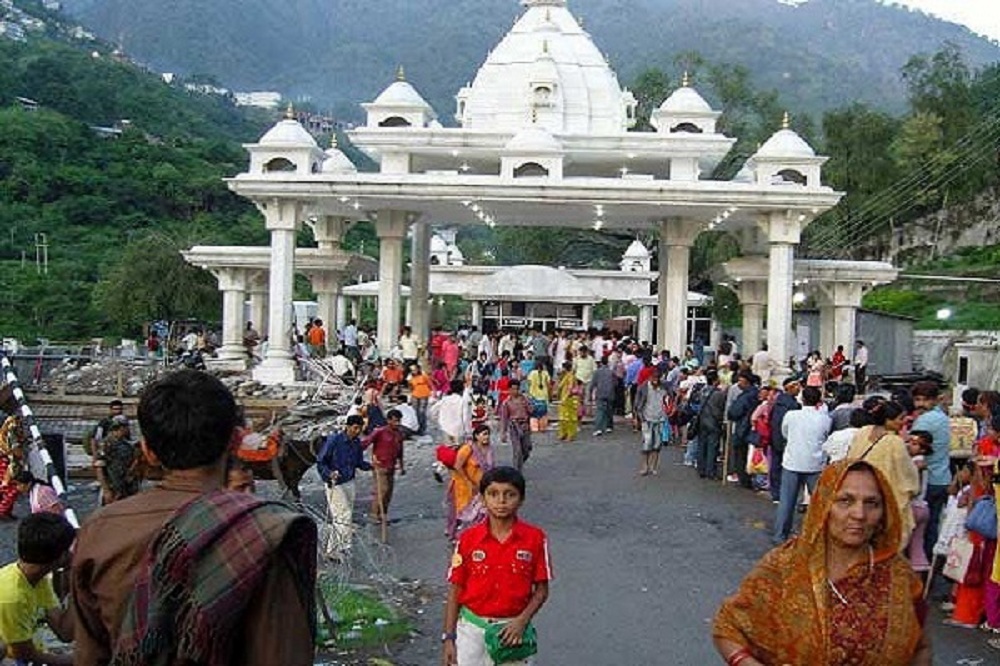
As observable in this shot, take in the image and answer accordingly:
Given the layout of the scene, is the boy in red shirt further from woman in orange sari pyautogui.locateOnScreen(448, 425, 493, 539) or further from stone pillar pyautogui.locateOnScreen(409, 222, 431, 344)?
stone pillar pyautogui.locateOnScreen(409, 222, 431, 344)

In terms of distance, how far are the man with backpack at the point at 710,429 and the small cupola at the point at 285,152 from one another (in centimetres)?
1165

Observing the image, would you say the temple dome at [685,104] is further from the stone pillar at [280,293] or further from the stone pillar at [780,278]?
the stone pillar at [280,293]

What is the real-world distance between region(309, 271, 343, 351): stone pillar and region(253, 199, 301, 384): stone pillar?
213 inches

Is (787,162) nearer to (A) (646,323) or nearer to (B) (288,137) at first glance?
(B) (288,137)

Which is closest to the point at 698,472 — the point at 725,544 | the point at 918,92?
the point at 725,544

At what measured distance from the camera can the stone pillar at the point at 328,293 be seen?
29.6 m

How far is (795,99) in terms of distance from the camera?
130m

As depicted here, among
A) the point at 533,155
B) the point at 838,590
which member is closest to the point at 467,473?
the point at 838,590

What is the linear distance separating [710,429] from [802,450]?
4051mm

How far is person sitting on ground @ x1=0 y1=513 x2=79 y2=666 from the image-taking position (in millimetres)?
4895

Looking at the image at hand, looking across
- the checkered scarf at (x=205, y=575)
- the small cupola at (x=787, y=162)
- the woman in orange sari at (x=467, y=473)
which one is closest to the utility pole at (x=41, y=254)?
the small cupola at (x=787, y=162)

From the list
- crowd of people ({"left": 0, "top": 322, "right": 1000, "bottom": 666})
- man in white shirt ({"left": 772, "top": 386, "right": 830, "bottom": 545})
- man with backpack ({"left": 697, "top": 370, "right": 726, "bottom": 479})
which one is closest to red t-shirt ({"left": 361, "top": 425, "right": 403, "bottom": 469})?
crowd of people ({"left": 0, "top": 322, "right": 1000, "bottom": 666})

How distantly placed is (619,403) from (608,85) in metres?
10.5

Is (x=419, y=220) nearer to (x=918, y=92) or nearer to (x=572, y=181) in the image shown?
(x=572, y=181)
